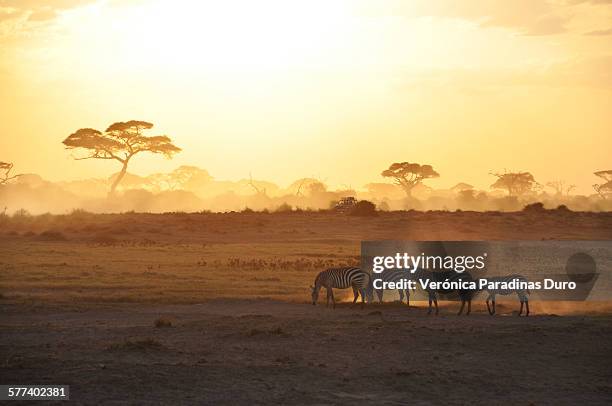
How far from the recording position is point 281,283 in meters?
25.8

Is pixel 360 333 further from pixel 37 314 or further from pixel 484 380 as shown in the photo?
pixel 37 314

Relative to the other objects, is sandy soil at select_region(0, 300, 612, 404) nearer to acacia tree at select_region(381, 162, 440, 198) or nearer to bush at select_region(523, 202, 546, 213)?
bush at select_region(523, 202, 546, 213)

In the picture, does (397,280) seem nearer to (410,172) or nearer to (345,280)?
(345,280)

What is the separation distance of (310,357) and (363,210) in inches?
1530

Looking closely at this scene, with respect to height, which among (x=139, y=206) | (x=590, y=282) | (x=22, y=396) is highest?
(x=139, y=206)

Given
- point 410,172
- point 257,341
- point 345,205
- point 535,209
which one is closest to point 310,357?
point 257,341

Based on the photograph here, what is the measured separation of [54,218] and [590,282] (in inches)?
1318

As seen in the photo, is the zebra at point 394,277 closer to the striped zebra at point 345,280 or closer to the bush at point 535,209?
the striped zebra at point 345,280

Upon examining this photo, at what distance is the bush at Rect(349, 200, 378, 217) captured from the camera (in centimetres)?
5134

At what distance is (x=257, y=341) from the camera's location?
1452 cm

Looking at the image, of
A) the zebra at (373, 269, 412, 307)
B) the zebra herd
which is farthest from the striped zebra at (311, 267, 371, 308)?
the zebra at (373, 269, 412, 307)

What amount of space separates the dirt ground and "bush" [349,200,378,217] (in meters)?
19.2

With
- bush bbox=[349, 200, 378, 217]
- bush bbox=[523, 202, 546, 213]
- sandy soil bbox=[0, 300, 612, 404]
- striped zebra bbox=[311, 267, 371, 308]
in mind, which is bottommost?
sandy soil bbox=[0, 300, 612, 404]

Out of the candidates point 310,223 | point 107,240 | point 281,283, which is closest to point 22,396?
point 281,283
